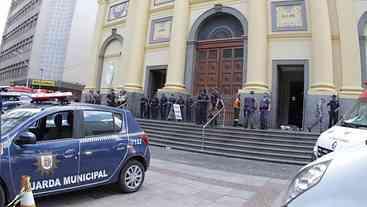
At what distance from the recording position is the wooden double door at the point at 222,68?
18844 millimetres

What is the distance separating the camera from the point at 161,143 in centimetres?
1375

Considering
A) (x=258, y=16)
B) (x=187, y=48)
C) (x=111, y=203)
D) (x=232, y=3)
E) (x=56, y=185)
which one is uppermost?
(x=232, y=3)

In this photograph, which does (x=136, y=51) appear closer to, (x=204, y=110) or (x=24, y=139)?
(x=204, y=110)

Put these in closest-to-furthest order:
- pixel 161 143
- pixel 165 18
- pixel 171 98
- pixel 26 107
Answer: pixel 26 107, pixel 161 143, pixel 171 98, pixel 165 18

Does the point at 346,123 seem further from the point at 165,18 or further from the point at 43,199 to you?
the point at 165,18

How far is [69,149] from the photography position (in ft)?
15.4

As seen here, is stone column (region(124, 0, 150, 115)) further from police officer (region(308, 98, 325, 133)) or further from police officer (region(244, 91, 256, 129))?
police officer (region(308, 98, 325, 133))

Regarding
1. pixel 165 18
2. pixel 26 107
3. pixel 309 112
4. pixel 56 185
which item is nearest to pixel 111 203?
pixel 56 185

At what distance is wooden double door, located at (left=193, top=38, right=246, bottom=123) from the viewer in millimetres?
18844

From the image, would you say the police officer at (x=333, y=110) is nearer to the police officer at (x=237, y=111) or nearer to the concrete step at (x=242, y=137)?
the concrete step at (x=242, y=137)

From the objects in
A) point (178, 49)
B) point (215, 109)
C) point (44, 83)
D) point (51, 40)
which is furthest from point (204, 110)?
point (51, 40)

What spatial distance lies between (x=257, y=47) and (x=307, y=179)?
52.1 feet

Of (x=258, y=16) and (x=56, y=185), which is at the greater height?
(x=258, y=16)

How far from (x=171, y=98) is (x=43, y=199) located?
13.4 m
